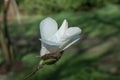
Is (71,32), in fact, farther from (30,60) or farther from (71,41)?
(30,60)

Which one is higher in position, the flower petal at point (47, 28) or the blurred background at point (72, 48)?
the flower petal at point (47, 28)

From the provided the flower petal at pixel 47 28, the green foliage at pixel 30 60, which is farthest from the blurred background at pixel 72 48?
the flower petal at pixel 47 28

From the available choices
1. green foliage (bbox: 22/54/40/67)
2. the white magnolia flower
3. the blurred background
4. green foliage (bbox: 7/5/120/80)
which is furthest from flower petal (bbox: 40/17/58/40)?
green foliage (bbox: 22/54/40/67)

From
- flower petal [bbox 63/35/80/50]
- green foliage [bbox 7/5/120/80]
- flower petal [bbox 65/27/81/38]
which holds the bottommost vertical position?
green foliage [bbox 7/5/120/80]

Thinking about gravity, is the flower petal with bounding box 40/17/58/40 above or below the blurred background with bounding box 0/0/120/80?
above

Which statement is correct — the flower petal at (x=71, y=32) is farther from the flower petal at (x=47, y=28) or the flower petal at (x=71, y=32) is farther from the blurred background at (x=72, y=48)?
the blurred background at (x=72, y=48)

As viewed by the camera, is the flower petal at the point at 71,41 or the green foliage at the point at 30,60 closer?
the flower petal at the point at 71,41

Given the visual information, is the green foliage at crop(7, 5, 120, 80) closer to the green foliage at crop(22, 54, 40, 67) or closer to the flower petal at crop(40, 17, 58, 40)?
the green foliage at crop(22, 54, 40, 67)
